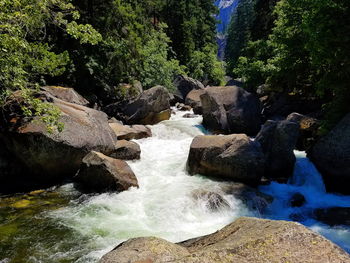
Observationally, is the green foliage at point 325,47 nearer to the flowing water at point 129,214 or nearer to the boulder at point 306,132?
the boulder at point 306,132

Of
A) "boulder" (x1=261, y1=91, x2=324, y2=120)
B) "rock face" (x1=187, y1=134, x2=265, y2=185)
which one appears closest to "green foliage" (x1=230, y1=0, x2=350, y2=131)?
"boulder" (x1=261, y1=91, x2=324, y2=120)

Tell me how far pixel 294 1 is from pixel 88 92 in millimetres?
13932

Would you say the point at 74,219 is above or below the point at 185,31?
below

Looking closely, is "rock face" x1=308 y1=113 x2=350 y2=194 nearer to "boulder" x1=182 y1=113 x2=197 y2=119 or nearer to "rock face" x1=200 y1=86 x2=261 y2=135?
"rock face" x1=200 y1=86 x2=261 y2=135

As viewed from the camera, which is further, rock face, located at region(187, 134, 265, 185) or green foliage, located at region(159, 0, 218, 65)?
green foliage, located at region(159, 0, 218, 65)

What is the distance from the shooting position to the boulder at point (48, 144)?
10.6 m

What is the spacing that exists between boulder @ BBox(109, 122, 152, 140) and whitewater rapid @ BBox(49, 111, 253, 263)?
3.44 metres

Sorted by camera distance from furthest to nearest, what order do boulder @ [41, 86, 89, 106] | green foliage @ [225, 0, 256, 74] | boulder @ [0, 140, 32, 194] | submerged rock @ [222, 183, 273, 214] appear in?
green foliage @ [225, 0, 256, 74] → boulder @ [41, 86, 89, 106] → boulder @ [0, 140, 32, 194] → submerged rock @ [222, 183, 273, 214]

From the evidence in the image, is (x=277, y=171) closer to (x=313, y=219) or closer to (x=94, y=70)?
(x=313, y=219)

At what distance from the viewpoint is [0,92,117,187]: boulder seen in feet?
34.8

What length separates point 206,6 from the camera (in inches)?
2286

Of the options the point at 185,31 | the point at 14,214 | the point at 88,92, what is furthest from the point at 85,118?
the point at 185,31

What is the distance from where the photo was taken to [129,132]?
1633 cm

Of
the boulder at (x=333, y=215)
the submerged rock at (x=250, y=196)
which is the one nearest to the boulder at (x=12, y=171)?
the submerged rock at (x=250, y=196)
